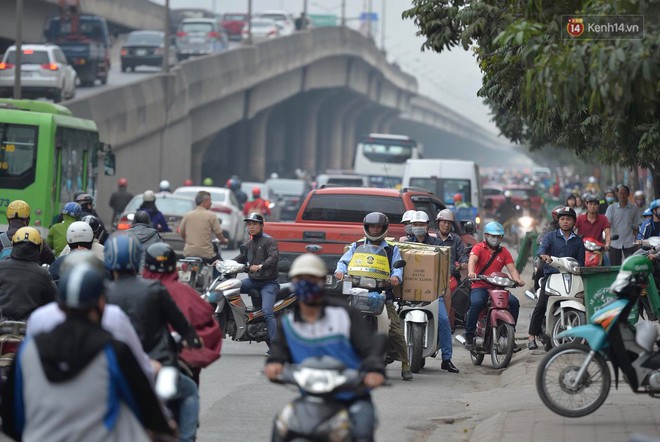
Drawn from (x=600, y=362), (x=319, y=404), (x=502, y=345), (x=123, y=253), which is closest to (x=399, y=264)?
(x=502, y=345)

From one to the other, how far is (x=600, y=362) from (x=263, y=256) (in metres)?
5.60

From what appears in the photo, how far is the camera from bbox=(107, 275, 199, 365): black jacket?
7.39 m

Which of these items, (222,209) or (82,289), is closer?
(82,289)

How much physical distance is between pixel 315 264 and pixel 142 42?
182ft

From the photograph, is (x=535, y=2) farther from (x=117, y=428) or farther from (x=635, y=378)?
(x=117, y=428)

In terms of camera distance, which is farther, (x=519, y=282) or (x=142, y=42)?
(x=142, y=42)

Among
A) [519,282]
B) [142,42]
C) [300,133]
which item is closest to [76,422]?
[519,282]

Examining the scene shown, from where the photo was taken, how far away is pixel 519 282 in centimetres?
1443

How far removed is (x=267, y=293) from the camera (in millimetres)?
15062

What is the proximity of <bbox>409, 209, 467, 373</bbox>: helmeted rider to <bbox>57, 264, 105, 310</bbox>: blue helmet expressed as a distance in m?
8.73

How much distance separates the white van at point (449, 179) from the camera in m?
35.4

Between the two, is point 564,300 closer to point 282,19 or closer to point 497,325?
point 497,325

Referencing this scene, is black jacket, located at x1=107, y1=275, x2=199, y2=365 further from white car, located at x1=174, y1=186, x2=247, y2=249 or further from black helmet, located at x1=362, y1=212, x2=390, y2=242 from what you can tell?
white car, located at x1=174, y1=186, x2=247, y2=249

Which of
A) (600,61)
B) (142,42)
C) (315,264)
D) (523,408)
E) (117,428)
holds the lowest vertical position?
(523,408)
